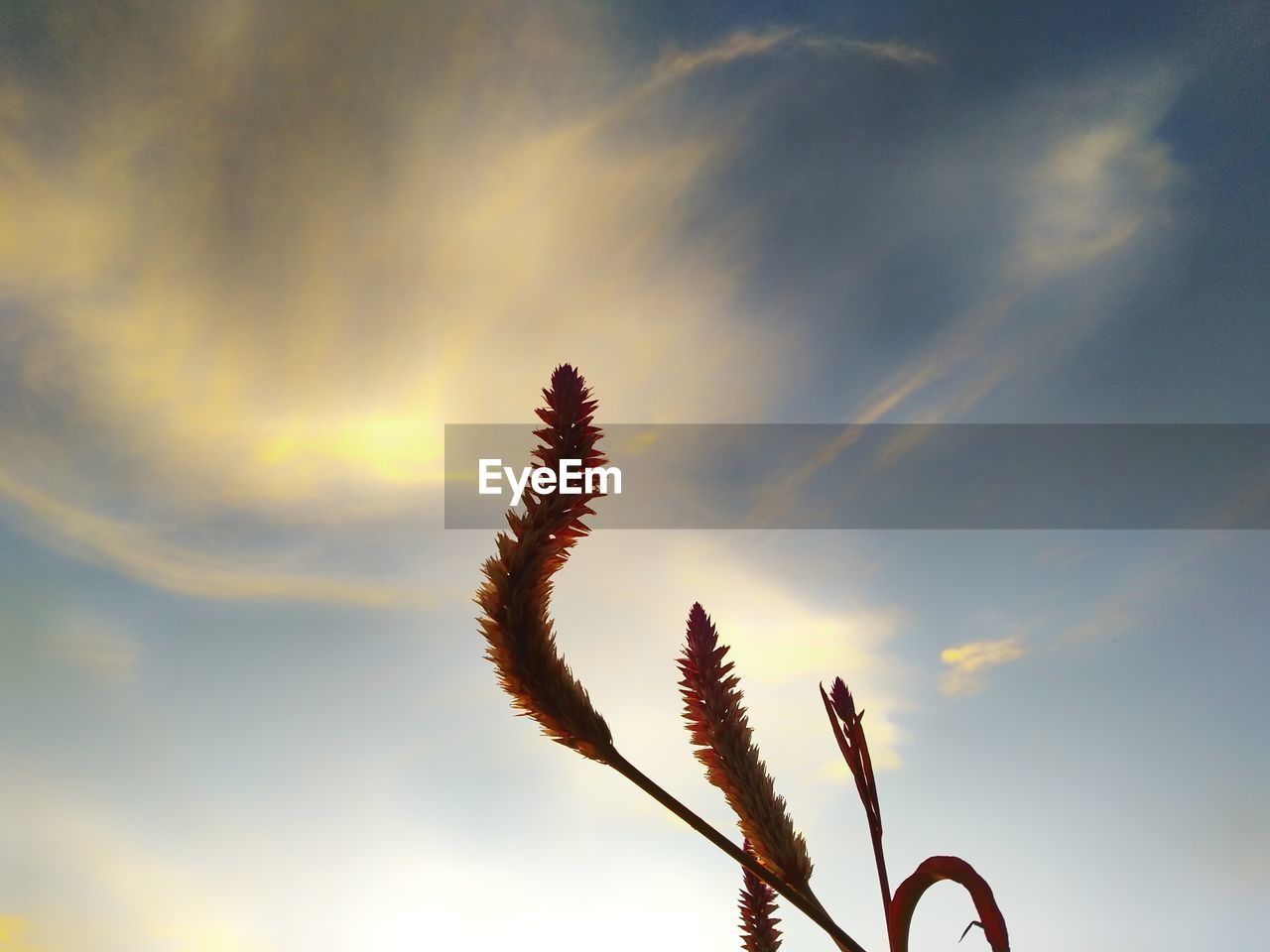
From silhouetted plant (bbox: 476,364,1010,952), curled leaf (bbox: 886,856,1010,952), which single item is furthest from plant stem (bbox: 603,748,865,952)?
curled leaf (bbox: 886,856,1010,952)

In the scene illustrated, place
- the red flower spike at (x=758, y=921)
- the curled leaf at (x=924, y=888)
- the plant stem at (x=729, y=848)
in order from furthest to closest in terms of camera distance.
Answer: the red flower spike at (x=758, y=921)
the curled leaf at (x=924, y=888)
the plant stem at (x=729, y=848)

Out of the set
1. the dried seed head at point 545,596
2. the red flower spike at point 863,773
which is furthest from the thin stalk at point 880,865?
the dried seed head at point 545,596

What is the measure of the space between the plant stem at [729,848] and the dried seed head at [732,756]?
0.11 metres

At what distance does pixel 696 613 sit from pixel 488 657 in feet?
1.38

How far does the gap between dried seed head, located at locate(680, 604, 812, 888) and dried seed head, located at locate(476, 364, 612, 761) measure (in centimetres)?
30

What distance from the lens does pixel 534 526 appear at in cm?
109

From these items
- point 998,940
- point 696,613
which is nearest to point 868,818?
point 998,940

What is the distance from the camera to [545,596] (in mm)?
1110

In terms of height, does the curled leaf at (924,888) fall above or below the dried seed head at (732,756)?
below

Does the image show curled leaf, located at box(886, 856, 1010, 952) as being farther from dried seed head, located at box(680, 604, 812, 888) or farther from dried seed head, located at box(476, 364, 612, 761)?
dried seed head, located at box(476, 364, 612, 761)

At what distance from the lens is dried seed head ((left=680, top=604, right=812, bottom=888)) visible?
49.3 inches

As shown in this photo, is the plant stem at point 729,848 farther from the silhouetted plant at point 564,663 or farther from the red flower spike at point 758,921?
the red flower spike at point 758,921

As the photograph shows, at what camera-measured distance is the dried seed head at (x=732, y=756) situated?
1.25 m

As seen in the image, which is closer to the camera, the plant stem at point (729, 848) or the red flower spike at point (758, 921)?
the plant stem at point (729, 848)
